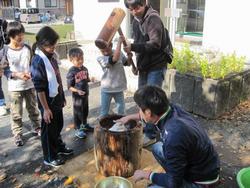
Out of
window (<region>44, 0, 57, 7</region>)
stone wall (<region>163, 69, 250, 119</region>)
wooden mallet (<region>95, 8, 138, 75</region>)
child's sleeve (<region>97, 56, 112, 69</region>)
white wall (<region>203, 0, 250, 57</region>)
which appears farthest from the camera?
window (<region>44, 0, 57, 7</region>)

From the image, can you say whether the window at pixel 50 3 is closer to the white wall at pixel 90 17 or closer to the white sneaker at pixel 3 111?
the white wall at pixel 90 17

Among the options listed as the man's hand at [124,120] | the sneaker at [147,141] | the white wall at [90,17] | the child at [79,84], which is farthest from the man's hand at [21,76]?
the white wall at [90,17]

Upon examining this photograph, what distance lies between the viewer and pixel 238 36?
6598 millimetres

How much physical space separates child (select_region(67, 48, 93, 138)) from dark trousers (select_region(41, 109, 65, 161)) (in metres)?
0.64

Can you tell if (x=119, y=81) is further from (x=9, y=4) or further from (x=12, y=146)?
(x=9, y=4)

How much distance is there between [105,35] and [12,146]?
2.05 meters

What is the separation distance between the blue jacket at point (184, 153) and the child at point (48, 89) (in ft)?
4.90

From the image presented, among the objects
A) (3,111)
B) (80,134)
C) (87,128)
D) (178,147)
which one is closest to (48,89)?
(80,134)

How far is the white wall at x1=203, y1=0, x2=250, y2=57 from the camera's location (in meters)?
6.46

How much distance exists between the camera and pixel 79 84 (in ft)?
13.8

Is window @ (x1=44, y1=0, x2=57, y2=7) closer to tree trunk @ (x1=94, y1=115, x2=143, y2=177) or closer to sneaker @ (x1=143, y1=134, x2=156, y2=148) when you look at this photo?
sneaker @ (x1=143, y1=134, x2=156, y2=148)

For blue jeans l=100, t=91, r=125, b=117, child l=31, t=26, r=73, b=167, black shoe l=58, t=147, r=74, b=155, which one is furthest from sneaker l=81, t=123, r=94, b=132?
child l=31, t=26, r=73, b=167

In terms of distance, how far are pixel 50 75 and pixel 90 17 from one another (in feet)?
25.8

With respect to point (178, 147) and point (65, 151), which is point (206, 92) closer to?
point (65, 151)
